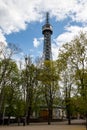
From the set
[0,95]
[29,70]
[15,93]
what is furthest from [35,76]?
[0,95]

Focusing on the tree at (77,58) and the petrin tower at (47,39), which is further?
the petrin tower at (47,39)

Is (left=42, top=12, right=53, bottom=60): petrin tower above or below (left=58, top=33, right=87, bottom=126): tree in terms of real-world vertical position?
above

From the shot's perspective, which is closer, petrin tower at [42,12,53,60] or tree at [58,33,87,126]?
tree at [58,33,87,126]

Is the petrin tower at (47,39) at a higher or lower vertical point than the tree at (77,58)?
higher

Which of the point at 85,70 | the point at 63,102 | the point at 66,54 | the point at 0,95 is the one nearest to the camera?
the point at 85,70

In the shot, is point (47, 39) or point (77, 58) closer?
point (77, 58)

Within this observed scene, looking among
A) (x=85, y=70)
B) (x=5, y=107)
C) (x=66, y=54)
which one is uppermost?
(x=66, y=54)

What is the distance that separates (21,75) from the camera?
52.8 meters

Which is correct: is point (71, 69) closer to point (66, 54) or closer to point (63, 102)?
point (66, 54)

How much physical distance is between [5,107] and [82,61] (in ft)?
78.9

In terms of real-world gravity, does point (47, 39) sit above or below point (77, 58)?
above

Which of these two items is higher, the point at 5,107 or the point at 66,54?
the point at 66,54

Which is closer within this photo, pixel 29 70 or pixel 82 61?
pixel 82 61

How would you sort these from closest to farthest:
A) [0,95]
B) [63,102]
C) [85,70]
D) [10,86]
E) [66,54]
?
[85,70]
[66,54]
[0,95]
[10,86]
[63,102]
